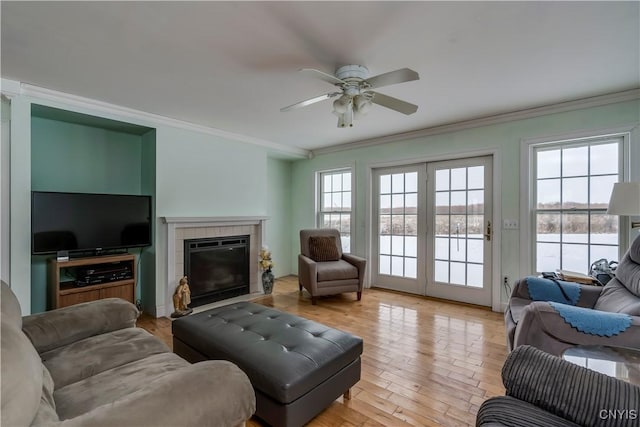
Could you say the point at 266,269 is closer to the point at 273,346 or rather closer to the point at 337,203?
the point at 337,203

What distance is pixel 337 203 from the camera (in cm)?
521

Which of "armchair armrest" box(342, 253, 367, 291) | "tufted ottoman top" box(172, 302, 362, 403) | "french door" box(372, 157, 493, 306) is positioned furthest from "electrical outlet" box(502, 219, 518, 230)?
"tufted ottoman top" box(172, 302, 362, 403)

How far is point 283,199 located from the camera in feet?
18.6

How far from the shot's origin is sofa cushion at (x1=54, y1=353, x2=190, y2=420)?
1.14 m

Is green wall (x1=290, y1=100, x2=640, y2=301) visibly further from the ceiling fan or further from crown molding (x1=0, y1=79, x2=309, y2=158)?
the ceiling fan

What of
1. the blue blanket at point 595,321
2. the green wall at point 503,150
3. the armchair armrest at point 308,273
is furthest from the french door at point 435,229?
the blue blanket at point 595,321

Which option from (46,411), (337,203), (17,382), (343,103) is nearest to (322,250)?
(337,203)

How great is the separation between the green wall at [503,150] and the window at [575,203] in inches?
7.4

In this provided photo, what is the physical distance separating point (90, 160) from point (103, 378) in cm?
309

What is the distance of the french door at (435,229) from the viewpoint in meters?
3.77

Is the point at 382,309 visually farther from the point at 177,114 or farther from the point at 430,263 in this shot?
the point at 177,114

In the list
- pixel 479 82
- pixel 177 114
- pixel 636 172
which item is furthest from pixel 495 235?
pixel 177 114

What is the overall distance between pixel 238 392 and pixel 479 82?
9.57 feet

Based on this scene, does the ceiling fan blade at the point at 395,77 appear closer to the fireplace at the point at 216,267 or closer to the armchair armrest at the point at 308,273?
the armchair armrest at the point at 308,273
